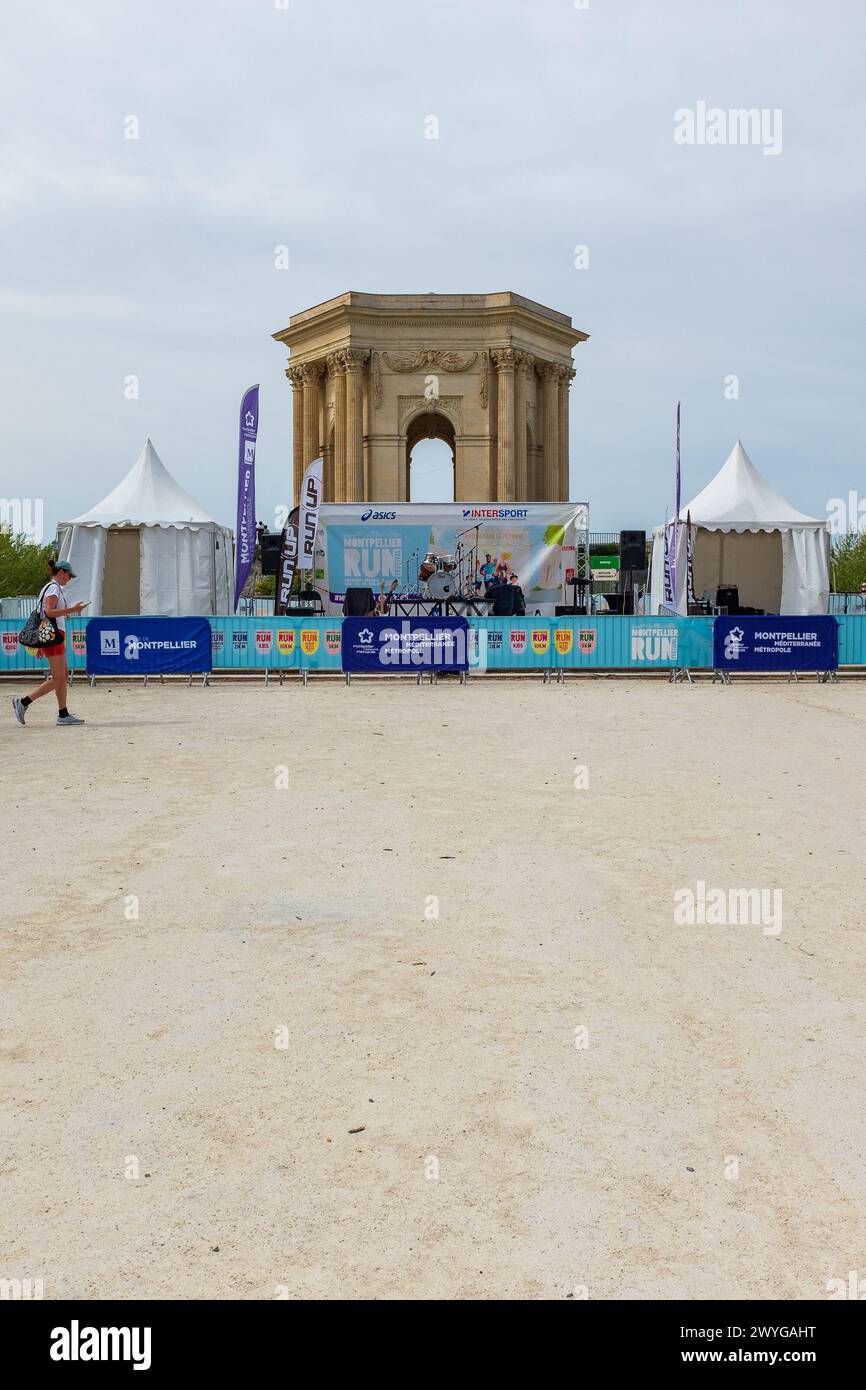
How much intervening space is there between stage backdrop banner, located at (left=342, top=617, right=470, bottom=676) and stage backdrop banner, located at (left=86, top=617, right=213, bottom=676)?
3.00 m

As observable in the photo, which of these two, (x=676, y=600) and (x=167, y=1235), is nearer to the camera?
(x=167, y=1235)

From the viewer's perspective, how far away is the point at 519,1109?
377cm

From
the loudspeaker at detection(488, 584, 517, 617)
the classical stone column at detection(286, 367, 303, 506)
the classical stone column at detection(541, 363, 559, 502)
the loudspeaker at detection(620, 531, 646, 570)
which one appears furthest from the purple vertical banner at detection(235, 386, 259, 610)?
the classical stone column at detection(541, 363, 559, 502)

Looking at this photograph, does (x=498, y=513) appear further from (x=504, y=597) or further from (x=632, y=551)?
(x=632, y=551)

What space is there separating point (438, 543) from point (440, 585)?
1.87 m

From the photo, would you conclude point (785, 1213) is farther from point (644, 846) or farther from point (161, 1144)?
point (644, 846)

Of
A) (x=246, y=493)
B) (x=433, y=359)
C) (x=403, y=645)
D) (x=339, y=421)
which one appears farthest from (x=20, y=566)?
(x=403, y=645)

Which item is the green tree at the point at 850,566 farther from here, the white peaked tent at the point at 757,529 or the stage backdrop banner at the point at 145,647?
the stage backdrop banner at the point at 145,647

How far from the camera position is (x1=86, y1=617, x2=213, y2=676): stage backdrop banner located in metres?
23.2

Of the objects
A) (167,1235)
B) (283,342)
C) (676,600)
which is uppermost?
(283,342)

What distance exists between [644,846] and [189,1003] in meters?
3.89

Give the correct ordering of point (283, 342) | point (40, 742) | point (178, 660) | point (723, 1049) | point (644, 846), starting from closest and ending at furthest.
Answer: point (723, 1049) < point (644, 846) < point (40, 742) < point (178, 660) < point (283, 342)

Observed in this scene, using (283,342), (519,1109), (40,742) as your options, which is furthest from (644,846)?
(283,342)

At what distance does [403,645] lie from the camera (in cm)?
2309
